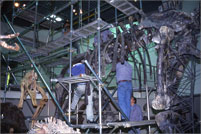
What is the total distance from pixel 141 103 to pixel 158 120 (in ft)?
14.3

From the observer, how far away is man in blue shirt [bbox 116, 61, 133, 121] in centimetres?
479

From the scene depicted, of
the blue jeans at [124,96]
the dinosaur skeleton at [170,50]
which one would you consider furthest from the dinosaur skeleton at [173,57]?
the blue jeans at [124,96]

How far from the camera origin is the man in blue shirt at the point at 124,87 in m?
4.79

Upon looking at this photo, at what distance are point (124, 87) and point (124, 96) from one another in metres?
0.23

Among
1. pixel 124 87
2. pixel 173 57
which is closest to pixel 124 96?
pixel 124 87

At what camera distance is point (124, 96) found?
4.88 m

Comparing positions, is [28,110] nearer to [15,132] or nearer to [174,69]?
[15,132]

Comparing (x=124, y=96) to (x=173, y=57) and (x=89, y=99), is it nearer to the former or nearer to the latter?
(x=89, y=99)

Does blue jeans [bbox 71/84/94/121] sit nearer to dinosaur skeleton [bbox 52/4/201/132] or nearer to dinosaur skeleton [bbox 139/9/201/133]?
dinosaur skeleton [bbox 52/4/201/132]

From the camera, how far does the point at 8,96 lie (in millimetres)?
7195

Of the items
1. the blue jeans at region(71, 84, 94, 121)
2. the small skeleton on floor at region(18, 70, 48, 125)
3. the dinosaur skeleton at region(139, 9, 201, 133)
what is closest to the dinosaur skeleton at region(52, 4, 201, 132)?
the dinosaur skeleton at region(139, 9, 201, 133)

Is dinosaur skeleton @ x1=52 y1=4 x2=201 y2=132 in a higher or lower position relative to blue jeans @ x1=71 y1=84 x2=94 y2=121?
higher

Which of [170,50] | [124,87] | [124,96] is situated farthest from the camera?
[124,87]

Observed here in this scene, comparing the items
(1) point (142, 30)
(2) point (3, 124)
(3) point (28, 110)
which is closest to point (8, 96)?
(3) point (28, 110)
